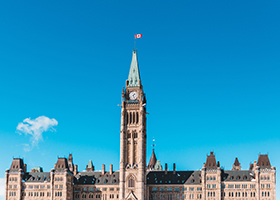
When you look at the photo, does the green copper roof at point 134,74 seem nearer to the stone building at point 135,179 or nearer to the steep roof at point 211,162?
the stone building at point 135,179

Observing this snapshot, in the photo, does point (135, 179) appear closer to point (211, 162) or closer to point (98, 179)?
point (98, 179)

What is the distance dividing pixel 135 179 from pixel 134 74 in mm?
37301

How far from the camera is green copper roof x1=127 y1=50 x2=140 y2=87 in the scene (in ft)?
562

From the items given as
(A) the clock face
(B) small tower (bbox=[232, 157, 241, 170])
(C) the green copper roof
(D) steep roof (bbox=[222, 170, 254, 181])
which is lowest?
(D) steep roof (bbox=[222, 170, 254, 181])

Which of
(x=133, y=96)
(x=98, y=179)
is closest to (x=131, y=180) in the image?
(x=98, y=179)

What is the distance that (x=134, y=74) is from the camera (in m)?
172

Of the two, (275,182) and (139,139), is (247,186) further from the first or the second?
(139,139)

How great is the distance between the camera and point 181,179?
167875mm

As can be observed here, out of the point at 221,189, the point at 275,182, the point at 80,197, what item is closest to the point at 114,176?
the point at 80,197

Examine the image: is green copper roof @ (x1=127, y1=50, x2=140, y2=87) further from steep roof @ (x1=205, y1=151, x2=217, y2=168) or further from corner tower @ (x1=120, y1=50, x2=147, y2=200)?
steep roof @ (x1=205, y1=151, x2=217, y2=168)

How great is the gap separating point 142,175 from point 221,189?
26.6m

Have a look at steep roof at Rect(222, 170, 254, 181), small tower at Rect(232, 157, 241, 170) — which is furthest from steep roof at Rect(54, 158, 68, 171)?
small tower at Rect(232, 157, 241, 170)

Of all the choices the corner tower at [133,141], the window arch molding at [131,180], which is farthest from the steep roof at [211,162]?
the window arch molding at [131,180]

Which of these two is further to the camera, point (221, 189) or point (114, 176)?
point (114, 176)
